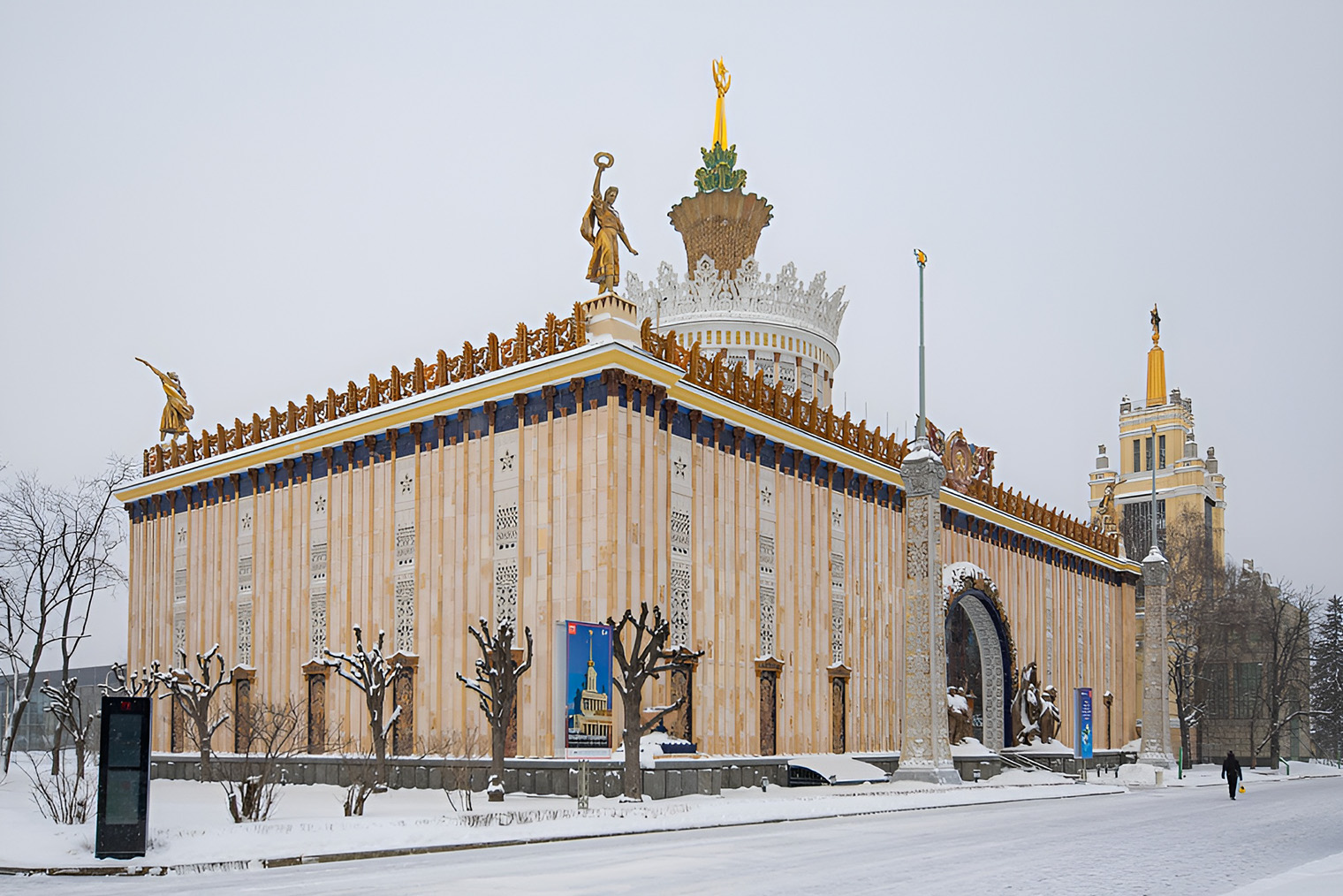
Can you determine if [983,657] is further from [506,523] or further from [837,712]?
[506,523]

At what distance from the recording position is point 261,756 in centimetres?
3872

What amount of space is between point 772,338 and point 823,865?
3399 centimetres

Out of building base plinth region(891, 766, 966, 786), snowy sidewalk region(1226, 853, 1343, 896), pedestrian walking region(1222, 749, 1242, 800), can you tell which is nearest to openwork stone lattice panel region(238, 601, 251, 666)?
building base plinth region(891, 766, 966, 786)

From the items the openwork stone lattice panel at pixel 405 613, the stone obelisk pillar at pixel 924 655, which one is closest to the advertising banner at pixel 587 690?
the openwork stone lattice panel at pixel 405 613

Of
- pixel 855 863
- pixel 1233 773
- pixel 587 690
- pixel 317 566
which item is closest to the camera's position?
pixel 855 863

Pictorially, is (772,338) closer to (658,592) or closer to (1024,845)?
(658,592)

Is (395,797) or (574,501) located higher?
(574,501)

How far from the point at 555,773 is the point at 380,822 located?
32.7ft

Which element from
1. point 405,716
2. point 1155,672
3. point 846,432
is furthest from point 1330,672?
point 405,716

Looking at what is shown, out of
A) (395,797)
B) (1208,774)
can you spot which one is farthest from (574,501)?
(1208,774)

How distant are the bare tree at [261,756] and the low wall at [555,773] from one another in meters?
0.62

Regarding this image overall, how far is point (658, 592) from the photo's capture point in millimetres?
32406

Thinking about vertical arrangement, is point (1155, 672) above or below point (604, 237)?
below

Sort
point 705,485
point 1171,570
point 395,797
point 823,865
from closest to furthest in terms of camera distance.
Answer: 1. point 823,865
2. point 395,797
3. point 705,485
4. point 1171,570
